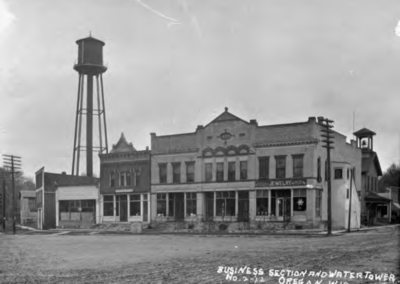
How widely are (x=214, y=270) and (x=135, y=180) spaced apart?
123 feet

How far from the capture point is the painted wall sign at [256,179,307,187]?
4271 cm

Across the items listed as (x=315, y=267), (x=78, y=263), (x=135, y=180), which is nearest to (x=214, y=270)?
(x=315, y=267)

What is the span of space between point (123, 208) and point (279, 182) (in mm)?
16365

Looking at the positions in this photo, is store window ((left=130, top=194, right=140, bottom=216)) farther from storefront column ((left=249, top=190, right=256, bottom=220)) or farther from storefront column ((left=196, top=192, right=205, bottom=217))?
storefront column ((left=249, top=190, right=256, bottom=220))

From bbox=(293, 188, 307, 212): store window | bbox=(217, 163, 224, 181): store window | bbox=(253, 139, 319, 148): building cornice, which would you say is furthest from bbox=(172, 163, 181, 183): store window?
bbox=(293, 188, 307, 212): store window

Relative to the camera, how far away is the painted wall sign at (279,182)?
42.7 m

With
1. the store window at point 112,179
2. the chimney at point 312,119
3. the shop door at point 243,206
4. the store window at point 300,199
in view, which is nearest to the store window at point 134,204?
the store window at point 112,179

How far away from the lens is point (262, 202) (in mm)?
44625

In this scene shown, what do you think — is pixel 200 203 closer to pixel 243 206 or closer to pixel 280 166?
pixel 243 206

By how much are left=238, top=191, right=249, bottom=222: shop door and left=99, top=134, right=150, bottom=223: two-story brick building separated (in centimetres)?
942

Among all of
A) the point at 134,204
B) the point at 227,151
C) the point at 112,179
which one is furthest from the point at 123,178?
the point at 227,151

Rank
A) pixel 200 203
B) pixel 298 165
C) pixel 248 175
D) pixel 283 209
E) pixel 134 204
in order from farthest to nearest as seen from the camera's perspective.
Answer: pixel 134 204 → pixel 200 203 → pixel 248 175 → pixel 283 209 → pixel 298 165

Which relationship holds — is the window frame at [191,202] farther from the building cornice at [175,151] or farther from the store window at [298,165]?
the store window at [298,165]

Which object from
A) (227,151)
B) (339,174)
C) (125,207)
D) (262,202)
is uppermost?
(227,151)
